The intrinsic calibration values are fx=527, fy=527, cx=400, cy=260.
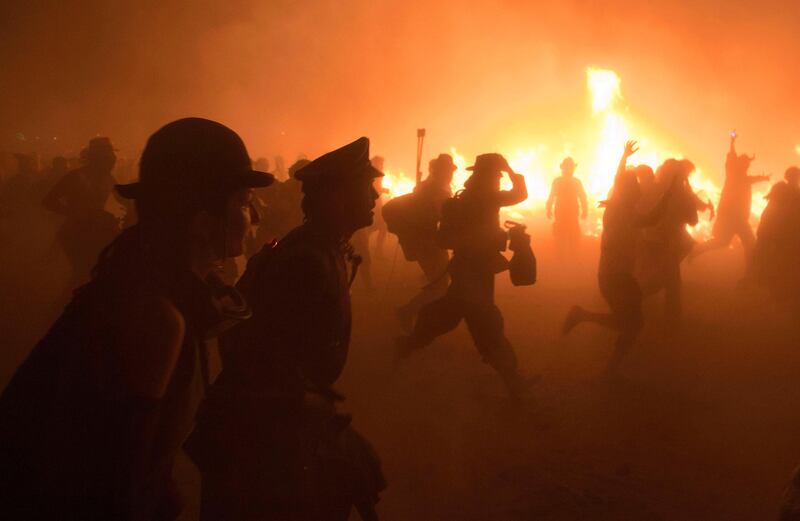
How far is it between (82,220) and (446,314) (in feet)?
12.5

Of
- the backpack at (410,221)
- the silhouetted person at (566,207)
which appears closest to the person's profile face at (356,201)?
the backpack at (410,221)

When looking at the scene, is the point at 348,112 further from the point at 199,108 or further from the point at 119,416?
the point at 119,416

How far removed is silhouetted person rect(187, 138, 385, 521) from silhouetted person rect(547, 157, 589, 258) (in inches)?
408

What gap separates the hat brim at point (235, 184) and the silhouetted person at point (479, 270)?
121 inches

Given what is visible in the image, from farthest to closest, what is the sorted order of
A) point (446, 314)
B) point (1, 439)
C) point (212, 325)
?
1. point (446, 314)
2. point (212, 325)
3. point (1, 439)

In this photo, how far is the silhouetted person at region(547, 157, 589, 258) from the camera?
37.6ft

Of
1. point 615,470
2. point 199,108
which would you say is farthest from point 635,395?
point 199,108

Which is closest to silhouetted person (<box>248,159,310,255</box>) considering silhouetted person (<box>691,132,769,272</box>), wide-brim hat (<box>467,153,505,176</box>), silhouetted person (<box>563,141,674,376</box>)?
wide-brim hat (<box>467,153,505,176</box>)

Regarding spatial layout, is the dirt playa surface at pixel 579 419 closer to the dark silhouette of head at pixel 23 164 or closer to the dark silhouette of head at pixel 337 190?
the dark silhouette of head at pixel 337 190

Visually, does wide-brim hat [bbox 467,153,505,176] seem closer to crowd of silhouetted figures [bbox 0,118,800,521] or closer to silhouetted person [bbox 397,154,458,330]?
silhouetted person [bbox 397,154,458,330]

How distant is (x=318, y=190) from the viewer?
2.13 meters

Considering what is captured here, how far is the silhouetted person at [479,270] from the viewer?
448 centimetres

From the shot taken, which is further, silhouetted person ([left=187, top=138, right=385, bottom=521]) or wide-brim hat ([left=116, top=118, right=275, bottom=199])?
silhouetted person ([left=187, top=138, right=385, bottom=521])

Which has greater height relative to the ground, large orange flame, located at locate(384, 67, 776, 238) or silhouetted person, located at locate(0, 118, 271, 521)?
large orange flame, located at locate(384, 67, 776, 238)
